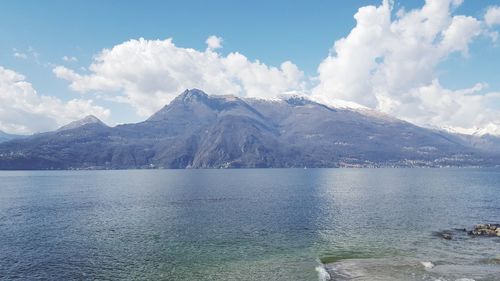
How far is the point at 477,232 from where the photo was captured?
9656 centimetres

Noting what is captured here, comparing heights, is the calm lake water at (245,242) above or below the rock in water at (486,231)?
below

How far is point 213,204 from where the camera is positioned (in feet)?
520

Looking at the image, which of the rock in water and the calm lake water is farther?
the rock in water

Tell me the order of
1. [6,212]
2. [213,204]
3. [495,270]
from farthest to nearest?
[213,204]
[6,212]
[495,270]

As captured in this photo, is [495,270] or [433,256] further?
[433,256]

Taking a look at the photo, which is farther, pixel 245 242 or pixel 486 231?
pixel 486 231

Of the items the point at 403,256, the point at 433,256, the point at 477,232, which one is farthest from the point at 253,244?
the point at 477,232

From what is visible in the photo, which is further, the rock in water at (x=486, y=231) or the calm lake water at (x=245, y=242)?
the rock in water at (x=486, y=231)

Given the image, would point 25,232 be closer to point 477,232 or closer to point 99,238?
point 99,238

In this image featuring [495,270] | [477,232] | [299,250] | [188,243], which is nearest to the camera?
[495,270]

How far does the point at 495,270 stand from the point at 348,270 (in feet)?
81.5

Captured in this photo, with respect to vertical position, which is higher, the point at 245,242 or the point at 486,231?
the point at 486,231

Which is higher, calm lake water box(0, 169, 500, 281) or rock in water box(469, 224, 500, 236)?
rock in water box(469, 224, 500, 236)

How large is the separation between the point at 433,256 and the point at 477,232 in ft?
100
